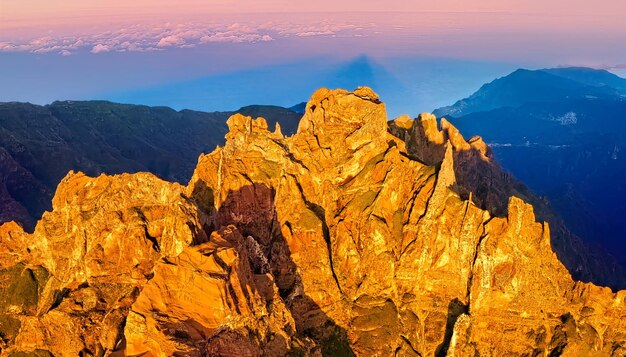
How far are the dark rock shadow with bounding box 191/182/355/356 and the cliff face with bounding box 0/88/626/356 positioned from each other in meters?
0.18

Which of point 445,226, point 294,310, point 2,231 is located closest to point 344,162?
point 445,226

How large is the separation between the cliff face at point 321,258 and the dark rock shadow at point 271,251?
0.18 meters

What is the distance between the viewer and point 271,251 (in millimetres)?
75250

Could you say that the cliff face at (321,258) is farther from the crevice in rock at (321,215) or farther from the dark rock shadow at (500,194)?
the dark rock shadow at (500,194)

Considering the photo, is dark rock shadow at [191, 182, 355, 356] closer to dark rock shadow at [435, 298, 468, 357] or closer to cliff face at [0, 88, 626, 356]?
cliff face at [0, 88, 626, 356]

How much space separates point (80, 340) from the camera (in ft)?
208

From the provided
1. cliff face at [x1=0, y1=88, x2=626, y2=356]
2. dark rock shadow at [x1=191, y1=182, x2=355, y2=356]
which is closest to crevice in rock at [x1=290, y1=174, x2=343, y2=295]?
cliff face at [x1=0, y1=88, x2=626, y2=356]

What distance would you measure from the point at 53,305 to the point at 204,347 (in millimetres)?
29367

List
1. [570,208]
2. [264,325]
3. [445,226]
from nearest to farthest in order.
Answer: [264,325] < [445,226] < [570,208]

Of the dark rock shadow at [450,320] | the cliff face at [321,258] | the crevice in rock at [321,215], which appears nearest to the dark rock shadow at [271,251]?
the cliff face at [321,258]

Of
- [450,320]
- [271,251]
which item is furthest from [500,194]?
[271,251]

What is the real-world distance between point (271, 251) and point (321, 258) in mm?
6556

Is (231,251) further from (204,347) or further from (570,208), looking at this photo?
(570,208)

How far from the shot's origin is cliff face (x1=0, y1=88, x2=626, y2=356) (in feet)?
213
